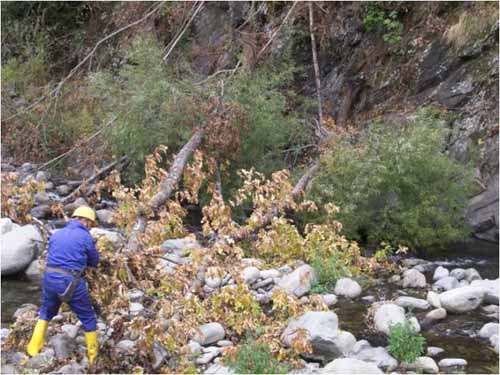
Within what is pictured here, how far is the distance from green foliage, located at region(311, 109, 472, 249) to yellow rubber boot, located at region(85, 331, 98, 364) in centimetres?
439

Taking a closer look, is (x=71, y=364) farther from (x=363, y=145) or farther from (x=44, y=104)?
(x=44, y=104)

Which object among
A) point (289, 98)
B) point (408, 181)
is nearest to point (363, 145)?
point (408, 181)

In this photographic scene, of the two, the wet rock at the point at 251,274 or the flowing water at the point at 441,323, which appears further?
the wet rock at the point at 251,274

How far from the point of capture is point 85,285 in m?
5.38

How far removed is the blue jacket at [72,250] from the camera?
5.24 m

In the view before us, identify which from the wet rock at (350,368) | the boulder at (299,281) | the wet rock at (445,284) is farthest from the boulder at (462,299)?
the wet rock at (350,368)

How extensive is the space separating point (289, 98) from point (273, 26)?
1.63 metres

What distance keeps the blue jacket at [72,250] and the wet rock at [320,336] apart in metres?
1.71

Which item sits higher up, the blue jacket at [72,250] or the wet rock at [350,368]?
the blue jacket at [72,250]

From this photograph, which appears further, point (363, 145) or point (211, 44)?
point (211, 44)

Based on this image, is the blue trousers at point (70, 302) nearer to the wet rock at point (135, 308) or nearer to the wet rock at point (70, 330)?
the wet rock at point (70, 330)

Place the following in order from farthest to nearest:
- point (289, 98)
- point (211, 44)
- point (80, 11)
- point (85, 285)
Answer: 1. point (80, 11)
2. point (211, 44)
3. point (289, 98)
4. point (85, 285)

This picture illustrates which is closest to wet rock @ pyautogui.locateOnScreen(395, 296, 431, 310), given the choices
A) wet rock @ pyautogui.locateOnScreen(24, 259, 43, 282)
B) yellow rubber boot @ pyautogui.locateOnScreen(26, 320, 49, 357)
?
yellow rubber boot @ pyautogui.locateOnScreen(26, 320, 49, 357)

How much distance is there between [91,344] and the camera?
5.23 metres
